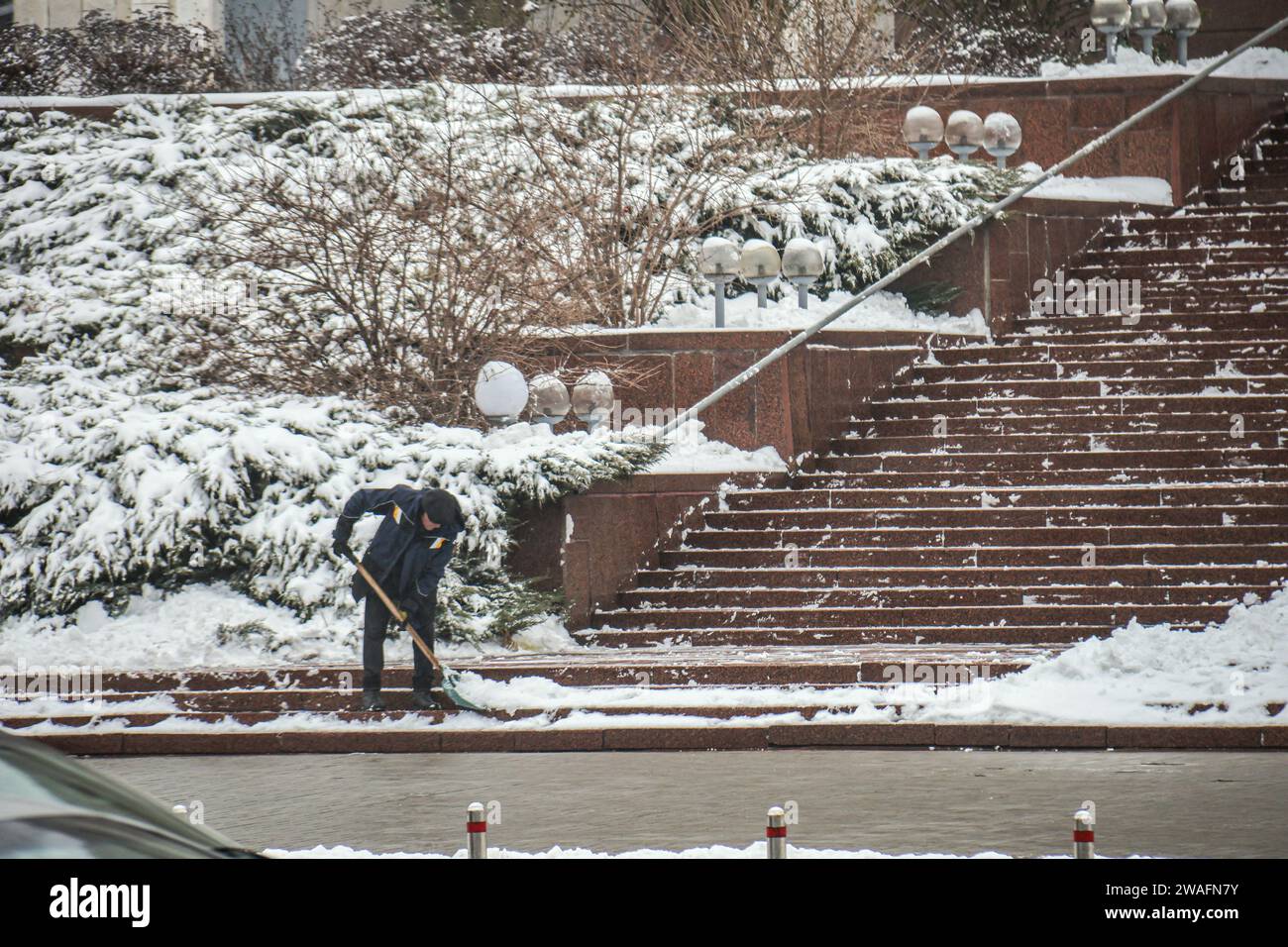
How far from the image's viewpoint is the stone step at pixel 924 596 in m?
13.5

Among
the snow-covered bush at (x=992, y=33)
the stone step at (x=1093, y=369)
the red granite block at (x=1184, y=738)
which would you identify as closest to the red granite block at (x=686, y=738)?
the red granite block at (x=1184, y=738)

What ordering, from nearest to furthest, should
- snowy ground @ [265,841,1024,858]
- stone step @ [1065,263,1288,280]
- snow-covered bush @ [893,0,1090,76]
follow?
snowy ground @ [265,841,1024,858] → stone step @ [1065,263,1288,280] → snow-covered bush @ [893,0,1090,76]

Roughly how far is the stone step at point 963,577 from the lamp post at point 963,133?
25.2ft

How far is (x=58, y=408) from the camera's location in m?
15.8

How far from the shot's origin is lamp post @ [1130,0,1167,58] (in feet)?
73.4

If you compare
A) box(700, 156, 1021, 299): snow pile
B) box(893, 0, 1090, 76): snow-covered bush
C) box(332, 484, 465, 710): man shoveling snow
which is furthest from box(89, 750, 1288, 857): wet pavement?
box(893, 0, 1090, 76): snow-covered bush

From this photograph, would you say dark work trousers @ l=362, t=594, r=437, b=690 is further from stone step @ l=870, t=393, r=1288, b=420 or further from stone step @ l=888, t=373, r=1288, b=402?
stone step @ l=888, t=373, r=1288, b=402

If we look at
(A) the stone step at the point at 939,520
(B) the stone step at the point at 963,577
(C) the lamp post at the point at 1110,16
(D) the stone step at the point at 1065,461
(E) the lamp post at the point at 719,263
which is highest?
(C) the lamp post at the point at 1110,16

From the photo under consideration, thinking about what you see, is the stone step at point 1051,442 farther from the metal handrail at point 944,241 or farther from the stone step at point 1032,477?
the metal handrail at point 944,241

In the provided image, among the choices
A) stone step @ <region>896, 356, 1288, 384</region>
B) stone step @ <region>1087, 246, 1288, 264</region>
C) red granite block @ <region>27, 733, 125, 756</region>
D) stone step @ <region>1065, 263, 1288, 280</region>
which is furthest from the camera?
stone step @ <region>1087, 246, 1288, 264</region>

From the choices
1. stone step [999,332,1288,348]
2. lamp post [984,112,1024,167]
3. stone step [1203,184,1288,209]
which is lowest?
stone step [999,332,1288,348]

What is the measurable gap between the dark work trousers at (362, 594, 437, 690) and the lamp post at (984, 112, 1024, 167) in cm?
1087
